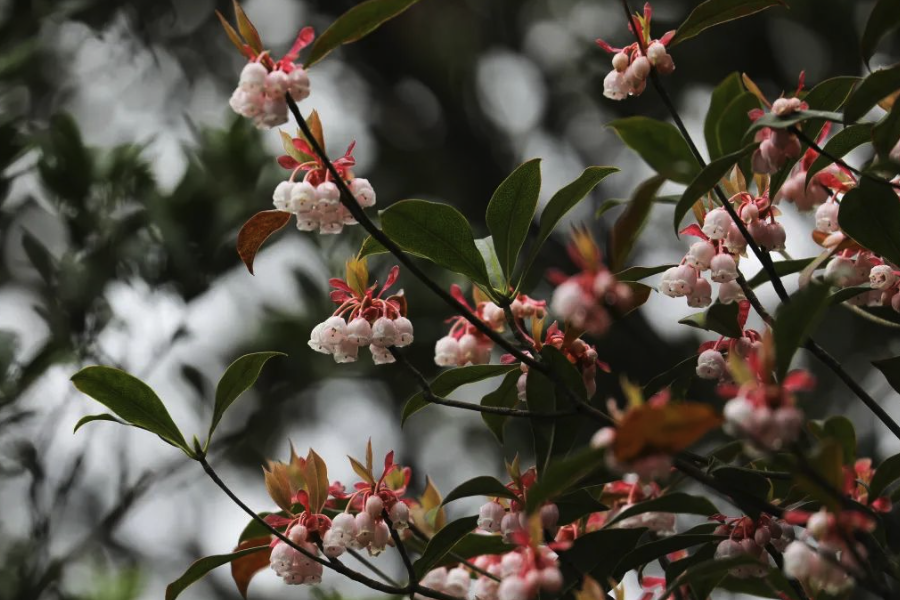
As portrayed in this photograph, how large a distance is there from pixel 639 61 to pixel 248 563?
65 cm

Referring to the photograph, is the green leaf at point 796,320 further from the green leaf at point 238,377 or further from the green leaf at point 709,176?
the green leaf at point 238,377

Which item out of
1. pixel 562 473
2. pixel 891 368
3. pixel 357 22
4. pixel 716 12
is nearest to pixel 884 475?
pixel 891 368

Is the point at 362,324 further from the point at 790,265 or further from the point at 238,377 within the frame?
the point at 790,265

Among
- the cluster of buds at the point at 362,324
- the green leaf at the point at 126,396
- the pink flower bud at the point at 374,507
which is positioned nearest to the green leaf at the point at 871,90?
the cluster of buds at the point at 362,324

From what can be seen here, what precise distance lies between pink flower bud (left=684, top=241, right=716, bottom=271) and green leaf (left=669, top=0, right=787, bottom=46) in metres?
0.19

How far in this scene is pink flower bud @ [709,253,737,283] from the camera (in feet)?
3.23

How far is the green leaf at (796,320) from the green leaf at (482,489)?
0.98 feet

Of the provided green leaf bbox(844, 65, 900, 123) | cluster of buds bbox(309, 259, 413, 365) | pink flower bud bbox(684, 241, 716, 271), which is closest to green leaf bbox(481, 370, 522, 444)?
cluster of buds bbox(309, 259, 413, 365)

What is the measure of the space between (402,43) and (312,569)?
3.70m

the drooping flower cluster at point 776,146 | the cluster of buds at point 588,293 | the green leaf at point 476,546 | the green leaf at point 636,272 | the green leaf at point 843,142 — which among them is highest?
the green leaf at point 636,272

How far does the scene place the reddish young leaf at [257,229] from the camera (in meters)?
0.95

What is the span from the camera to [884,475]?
0.86m

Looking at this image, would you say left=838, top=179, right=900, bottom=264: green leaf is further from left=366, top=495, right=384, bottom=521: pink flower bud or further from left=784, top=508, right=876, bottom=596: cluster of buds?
left=366, top=495, right=384, bottom=521: pink flower bud

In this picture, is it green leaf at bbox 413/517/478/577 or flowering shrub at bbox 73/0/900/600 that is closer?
flowering shrub at bbox 73/0/900/600
